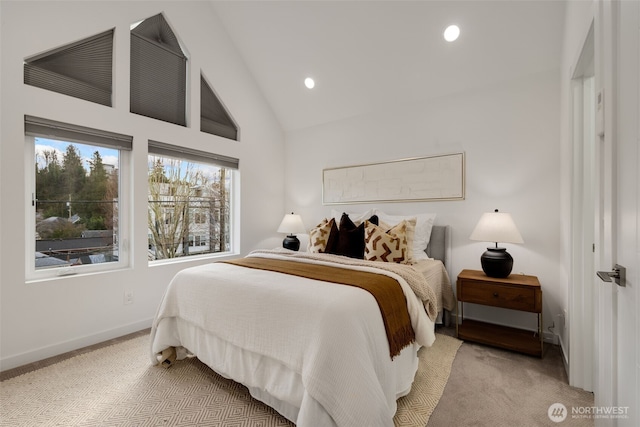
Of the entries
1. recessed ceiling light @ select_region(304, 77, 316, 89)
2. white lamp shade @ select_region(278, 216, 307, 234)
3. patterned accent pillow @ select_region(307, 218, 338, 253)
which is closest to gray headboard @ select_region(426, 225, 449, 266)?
patterned accent pillow @ select_region(307, 218, 338, 253)

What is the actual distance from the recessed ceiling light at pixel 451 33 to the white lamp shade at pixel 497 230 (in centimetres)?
173

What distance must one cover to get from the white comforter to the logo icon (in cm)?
73

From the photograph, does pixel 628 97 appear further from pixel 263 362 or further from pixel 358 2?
pixel 358 2

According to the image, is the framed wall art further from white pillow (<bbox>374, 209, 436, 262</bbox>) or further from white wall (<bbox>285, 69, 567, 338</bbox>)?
white pillow (<bbox>374, 209, 436, 262</bbox>)

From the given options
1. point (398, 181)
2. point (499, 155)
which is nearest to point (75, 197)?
point (398, 181)

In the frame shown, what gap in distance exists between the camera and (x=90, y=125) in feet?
8.20

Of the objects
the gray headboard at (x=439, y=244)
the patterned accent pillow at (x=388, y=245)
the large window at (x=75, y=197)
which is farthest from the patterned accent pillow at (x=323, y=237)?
the large window at (x=75, y=197)

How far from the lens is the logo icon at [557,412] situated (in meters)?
1.58

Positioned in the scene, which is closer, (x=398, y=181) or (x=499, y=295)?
(x=499, y=295)

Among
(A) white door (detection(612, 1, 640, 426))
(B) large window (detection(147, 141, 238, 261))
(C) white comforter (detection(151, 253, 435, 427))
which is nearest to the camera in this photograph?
(A) white door (detection(612, 1, 640, 426))

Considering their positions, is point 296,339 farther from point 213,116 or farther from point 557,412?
point 213,116

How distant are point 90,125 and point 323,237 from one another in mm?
2398

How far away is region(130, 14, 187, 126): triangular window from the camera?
2.88 meters

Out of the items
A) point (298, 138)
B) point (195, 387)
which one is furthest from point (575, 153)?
point (298, 138)
